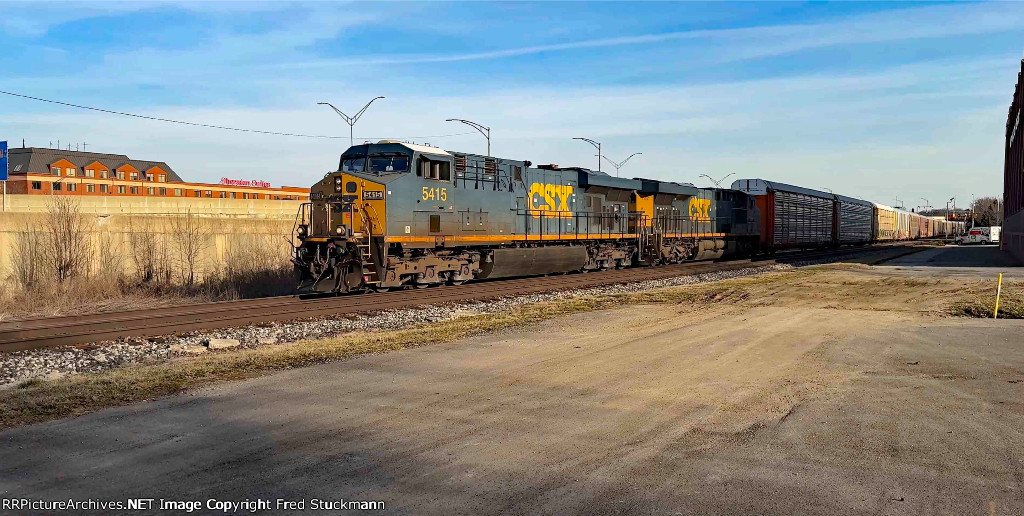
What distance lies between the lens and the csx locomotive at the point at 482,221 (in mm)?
18297

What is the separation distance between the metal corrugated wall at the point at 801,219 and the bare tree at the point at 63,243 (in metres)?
33.3

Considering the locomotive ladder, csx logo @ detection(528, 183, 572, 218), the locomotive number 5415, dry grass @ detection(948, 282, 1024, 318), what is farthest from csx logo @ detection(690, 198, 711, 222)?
the locomotive ladder

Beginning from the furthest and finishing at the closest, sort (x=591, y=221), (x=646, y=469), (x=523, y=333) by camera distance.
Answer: (x=591, y=221) < (x=523, y=333) < (x=646, y=469)

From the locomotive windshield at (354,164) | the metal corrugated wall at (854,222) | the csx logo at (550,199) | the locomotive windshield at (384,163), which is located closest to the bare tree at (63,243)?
the locomotive windshield at (354,164)

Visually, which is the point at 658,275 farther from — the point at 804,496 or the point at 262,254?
the point at 804,496

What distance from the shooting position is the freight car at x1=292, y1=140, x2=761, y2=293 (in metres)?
18.3

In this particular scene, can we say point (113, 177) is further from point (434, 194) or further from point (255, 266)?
point (434, 194)

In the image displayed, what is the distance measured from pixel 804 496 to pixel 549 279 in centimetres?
1924

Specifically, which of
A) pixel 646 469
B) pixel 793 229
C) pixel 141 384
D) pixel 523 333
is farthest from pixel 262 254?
pixel 793 229

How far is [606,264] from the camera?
1152 inches

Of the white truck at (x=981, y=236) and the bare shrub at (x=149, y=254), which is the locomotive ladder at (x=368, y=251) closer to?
the bare shrub at (x=149, y=254)

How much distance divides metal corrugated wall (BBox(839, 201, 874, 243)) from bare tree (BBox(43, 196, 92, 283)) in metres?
46.7

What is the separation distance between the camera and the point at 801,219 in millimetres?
44312

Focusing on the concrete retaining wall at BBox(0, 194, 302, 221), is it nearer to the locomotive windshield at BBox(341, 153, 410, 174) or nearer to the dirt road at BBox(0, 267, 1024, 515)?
the locomotive windshield at BBox(341, 153, 410, 174)
